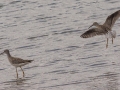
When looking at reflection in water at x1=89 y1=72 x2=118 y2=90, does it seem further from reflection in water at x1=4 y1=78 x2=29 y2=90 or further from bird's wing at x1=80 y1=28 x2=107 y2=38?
bird's wing at x1=80 y1=28 x2=107 y2=38

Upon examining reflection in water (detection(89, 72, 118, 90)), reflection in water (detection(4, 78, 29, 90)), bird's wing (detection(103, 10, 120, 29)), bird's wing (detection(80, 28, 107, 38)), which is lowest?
reflection in water (detection(4, 78, 29, 90))

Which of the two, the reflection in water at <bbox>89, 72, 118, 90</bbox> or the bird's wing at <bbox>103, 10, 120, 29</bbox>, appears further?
the bird's wing at <bbox>103, 10, 120, 29</bbox>

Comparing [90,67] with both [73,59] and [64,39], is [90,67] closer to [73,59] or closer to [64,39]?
[73,59]

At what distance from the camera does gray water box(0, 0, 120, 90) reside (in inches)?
648

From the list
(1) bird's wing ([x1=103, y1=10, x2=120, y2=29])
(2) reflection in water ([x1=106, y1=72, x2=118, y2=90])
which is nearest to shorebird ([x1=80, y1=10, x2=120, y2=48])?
(1) bird's wing ([x1=103, y1=10, x2=120, y2=29])

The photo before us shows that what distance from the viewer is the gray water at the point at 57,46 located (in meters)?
16.5

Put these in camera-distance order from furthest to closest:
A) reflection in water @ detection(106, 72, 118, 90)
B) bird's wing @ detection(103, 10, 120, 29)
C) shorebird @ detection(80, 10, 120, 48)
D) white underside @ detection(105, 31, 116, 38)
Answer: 1. bird's wing @ detection(103, 10, 120, 29)
2. shorebird @ detection(80, 10, 120, 48)
3. white underside @ detection(105, 31, 116, 38)
4. reflection in water @ detection(106, 72, 118, 90)

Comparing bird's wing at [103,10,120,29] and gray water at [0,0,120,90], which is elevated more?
bird's wing at [103,10,120,29]

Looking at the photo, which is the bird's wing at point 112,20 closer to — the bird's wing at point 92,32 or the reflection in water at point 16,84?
the bird's wing at point 92,32

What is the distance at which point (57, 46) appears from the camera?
2056 cm

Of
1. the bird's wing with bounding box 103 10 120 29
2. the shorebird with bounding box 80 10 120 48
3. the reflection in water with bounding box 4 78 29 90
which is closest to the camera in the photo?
the reflection in water with bounding box 4 78 29 90

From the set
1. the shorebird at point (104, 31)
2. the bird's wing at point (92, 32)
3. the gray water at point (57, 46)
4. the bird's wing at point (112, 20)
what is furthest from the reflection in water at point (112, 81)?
the bird's wing at point (112, 20)

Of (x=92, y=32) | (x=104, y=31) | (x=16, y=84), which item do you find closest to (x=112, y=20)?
(x=104, y=31)

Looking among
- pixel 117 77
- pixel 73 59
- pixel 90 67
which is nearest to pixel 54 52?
pixel 73 59
